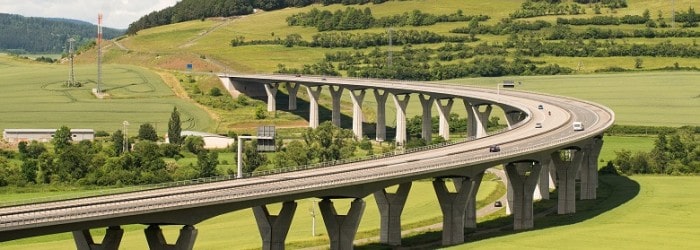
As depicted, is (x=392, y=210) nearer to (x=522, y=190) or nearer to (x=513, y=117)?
(x=522, y=190)

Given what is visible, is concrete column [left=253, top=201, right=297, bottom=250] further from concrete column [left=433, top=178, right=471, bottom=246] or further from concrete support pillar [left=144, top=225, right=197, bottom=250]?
concrete column [left=433, top=178, right=471, bottom=246]

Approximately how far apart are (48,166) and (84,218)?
70837 mm

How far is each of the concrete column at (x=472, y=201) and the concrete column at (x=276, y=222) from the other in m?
20.8

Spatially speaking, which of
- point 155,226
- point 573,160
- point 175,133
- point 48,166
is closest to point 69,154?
point 48,166

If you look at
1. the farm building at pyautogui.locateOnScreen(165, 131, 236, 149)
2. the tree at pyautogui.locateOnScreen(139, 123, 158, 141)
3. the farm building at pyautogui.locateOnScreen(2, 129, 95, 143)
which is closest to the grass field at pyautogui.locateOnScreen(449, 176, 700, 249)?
the farm building at pyautogui.locateOnScreen(165, 131, 236, 149)

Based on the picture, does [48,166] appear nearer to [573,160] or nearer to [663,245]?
[573,160]

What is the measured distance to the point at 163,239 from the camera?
83250 millimetres

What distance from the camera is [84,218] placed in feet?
252

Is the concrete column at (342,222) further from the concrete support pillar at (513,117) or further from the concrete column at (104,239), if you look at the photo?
the concrete support pillar at (513,117)

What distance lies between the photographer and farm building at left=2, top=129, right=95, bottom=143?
18450 centimetres

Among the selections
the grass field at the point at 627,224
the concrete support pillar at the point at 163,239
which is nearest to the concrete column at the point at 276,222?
the concrete support pillar at the point at 163,239

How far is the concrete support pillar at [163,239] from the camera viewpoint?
82688 mm

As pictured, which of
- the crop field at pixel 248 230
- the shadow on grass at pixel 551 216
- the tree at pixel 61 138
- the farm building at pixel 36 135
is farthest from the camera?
the farm building at pixel 36 135

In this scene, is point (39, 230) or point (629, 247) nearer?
point (39, 230)
